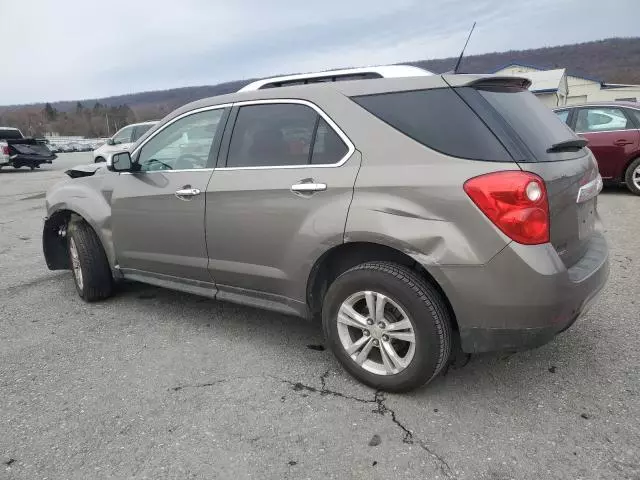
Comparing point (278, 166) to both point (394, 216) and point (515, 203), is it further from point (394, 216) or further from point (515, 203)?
point (515, 203)

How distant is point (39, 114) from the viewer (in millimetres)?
101188

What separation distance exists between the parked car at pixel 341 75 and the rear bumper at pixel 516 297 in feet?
3.79

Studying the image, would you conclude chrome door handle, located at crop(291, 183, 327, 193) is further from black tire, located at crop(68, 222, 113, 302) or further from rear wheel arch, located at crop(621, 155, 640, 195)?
rear wheel arch, located at crop(621, 155, 640, 195)

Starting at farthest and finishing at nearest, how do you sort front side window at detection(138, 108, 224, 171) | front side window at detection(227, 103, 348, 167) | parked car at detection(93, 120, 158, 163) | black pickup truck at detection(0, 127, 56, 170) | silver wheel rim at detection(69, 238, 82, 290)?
black pickup truck at detection(0, 127, 56, 170), parked car at detection(93, 120, 158, 163), silver wheel rim at detection(69, 238, 82, 290), front side window at detection(138, 108, 224, 171), front side window at detection(227, 103, 348, 167)

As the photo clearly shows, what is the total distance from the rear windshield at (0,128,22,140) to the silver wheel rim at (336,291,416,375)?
22.3 metres

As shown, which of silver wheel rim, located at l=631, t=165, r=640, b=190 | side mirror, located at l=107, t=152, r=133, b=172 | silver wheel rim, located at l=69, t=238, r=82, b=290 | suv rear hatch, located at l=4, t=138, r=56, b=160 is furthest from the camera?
suv rear hatch, located at l=4, t=138, r=56, b=160

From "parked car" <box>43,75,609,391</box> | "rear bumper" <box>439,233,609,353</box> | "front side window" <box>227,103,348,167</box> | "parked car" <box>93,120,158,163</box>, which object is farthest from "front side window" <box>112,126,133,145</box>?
"rear bumper" <box>439,233,609,353</box>

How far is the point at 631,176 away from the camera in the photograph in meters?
Answer: 8.37

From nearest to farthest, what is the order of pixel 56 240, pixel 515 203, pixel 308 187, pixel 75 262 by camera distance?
pixel 515 203, pixel 308 187, pixel 75 262, pixel 56 240

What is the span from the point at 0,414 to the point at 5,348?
998mm

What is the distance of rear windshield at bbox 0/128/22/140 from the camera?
2064 centimetres

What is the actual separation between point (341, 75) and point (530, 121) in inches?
45.6

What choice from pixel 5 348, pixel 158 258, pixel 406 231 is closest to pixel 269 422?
pixel 406 231

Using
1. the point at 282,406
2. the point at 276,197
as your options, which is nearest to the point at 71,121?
the point at 276,197
